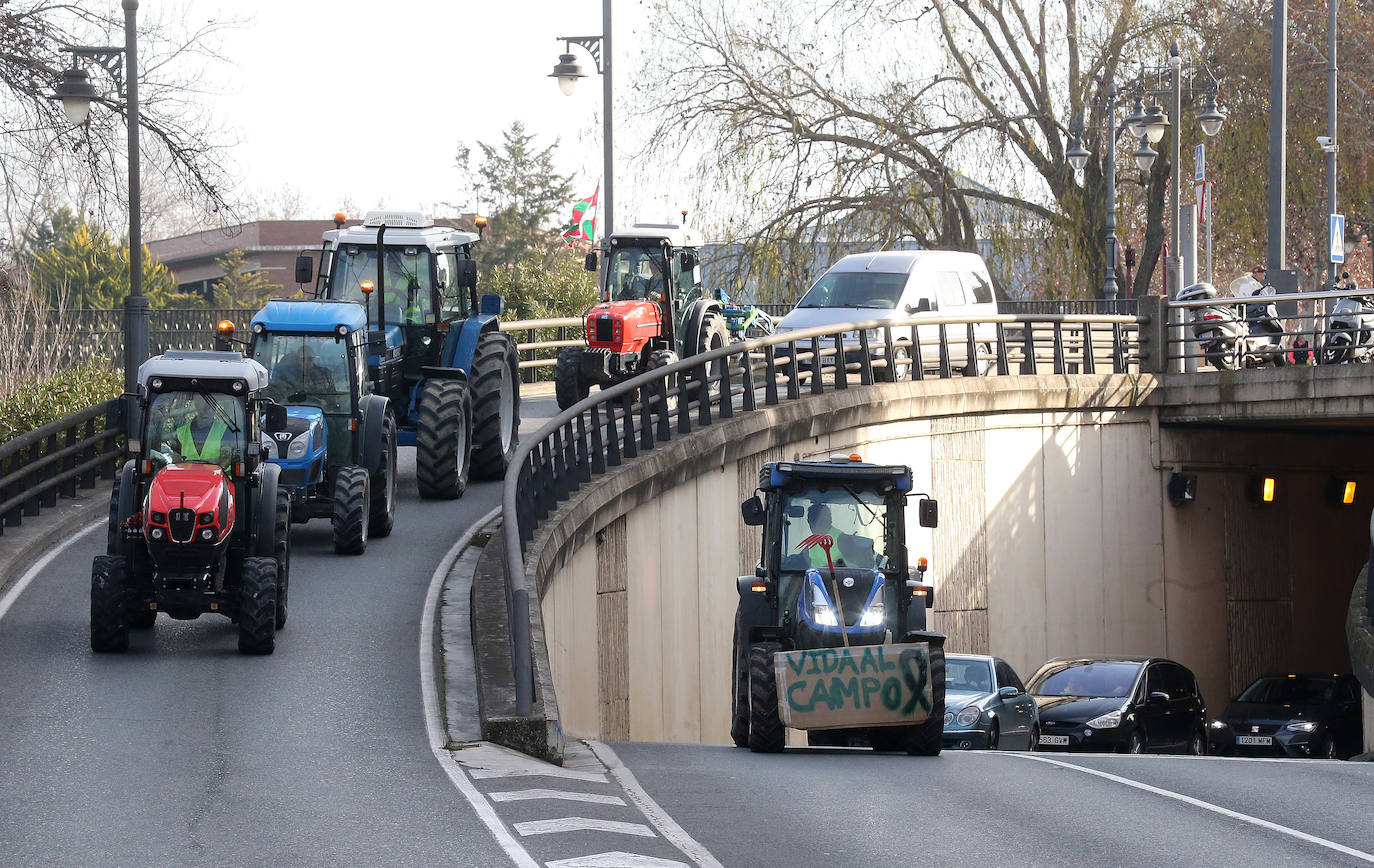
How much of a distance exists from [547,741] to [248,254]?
53.9m

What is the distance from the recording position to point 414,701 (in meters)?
13.2

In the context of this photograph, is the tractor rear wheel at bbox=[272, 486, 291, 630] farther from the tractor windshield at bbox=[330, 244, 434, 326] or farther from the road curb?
the tractor windshield at bbox=[330, 244, 434, 326]

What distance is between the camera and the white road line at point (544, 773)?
1117cm

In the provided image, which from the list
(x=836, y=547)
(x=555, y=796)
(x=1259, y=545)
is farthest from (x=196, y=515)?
(x=1259, y=545)

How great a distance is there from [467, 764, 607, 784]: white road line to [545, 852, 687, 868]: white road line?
87.2 inches

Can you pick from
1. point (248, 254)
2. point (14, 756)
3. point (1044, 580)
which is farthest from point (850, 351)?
point (248, 254)

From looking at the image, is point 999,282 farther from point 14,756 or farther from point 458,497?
point 14,756

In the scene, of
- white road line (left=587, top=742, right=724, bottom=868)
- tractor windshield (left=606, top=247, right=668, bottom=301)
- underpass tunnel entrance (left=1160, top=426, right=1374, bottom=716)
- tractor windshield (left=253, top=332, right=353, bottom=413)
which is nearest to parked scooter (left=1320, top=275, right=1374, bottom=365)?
underpass tunnel entrance (left=1160, top=426, right=1374, bottom=716)

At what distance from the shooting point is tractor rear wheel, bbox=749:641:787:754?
14.1m

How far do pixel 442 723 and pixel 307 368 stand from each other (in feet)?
21.6

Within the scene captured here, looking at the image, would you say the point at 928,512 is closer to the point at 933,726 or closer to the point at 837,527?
the point at 837,527

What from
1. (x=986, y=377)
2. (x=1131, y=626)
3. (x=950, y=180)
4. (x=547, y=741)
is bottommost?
(x=1131, y=626)

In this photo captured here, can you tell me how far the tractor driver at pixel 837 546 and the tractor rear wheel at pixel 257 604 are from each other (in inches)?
177

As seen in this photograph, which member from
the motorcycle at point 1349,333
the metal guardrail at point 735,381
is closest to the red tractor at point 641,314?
the metal guardrail at point 735,381
